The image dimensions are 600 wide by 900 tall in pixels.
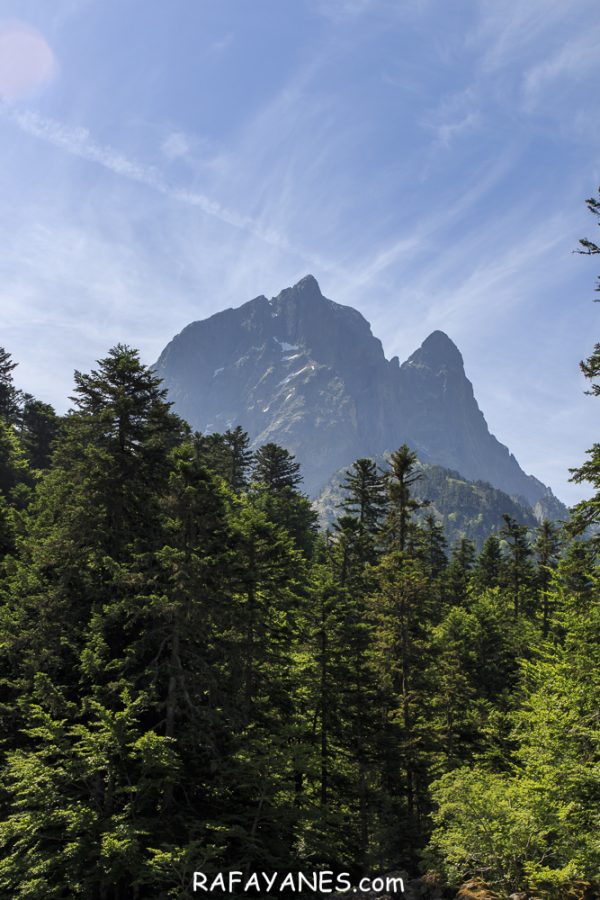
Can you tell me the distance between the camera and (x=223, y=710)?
54.6 feet

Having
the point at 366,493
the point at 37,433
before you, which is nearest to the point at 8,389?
the point at 37,433

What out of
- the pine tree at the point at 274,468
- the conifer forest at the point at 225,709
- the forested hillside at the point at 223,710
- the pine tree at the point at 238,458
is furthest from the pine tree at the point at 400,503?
the pine tree at the point at 238,458

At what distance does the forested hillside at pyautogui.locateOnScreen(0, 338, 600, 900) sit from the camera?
1349cm

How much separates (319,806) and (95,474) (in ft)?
44.6

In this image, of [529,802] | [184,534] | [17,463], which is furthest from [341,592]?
[17,463]

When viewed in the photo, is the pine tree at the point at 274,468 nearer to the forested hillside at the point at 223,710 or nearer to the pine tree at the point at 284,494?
the pine tree at the point at 284,494

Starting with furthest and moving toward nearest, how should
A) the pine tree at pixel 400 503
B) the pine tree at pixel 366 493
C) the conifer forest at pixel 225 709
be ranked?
1. the pine tree at pixel 366 493
2. the pine tree at pixel 400 503
3. the conifer forest at pixel 225 709

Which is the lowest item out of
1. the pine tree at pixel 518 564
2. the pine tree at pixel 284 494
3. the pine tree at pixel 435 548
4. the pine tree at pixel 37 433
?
the pine tree at pixel 518 564

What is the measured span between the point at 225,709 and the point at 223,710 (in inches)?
4.2

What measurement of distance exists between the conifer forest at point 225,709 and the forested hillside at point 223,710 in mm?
88

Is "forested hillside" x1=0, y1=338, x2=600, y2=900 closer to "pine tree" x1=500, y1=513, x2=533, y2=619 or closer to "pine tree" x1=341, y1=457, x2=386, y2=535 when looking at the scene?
"pine tree" x1=341, y1=457, x2=386, y2=535

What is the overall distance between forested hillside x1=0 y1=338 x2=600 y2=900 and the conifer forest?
0.29ft

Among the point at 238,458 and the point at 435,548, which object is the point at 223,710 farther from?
the point at 435,548

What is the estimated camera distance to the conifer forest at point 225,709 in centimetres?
1347
